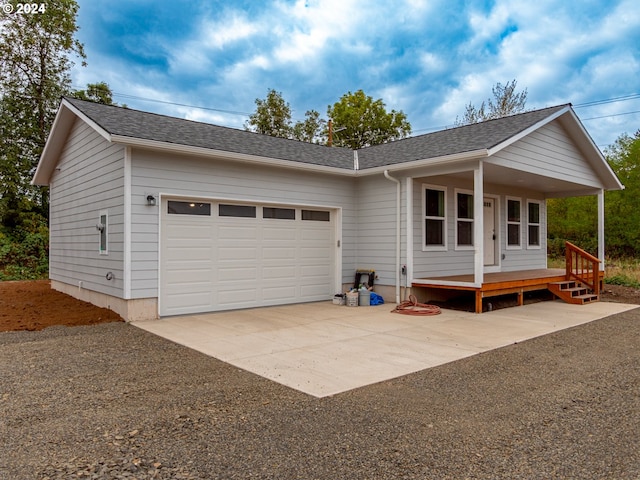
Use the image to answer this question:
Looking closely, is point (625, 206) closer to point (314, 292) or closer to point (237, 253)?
point (314, 292)

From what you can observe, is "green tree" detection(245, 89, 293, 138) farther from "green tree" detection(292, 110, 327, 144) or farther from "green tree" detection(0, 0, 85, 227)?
"green tree" detection(0, 0, 85, 227)

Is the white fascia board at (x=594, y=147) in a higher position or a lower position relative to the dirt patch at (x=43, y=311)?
higher

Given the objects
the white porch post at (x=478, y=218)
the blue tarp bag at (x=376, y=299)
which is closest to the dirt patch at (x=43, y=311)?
the blue tarp bag at (x=376, y=299)

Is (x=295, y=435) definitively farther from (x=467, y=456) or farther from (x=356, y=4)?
(x=356, y=4)

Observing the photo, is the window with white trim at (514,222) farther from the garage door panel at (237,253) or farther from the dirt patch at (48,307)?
the garage door panel at (237,253)

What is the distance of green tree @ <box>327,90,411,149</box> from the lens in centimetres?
2812

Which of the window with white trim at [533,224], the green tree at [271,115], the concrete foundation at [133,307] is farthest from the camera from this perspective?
the green tree at [271,115]

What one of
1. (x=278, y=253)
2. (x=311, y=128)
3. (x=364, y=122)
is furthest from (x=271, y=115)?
(x=278, y=253)

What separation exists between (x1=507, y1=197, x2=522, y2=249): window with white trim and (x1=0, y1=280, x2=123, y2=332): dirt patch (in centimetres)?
976

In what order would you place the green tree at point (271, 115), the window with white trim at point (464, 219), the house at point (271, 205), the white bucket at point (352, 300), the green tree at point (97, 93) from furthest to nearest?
the green tree at point (271, 115)
the green tree at point (97, 93)
the window with white trim at point (464, 219)
the white bucket at point (352, 300)
the house at point (271, 205)

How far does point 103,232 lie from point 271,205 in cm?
310

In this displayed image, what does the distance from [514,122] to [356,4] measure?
23.1 feet

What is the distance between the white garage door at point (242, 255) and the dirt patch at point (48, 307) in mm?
1278

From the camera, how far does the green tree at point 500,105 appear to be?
80.6 feet
